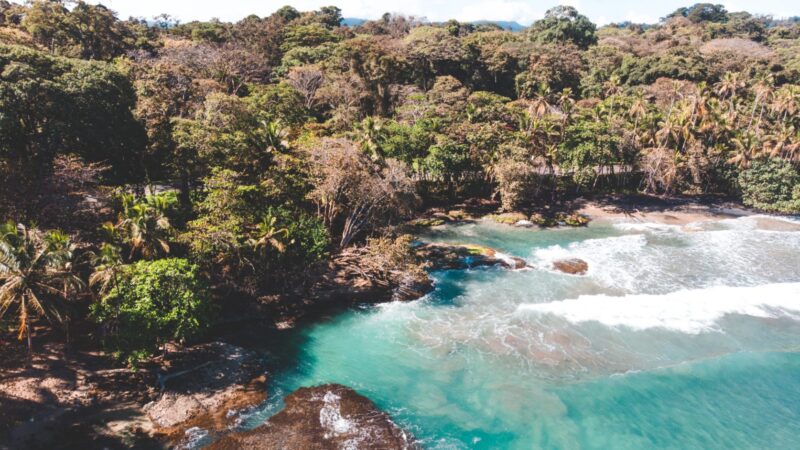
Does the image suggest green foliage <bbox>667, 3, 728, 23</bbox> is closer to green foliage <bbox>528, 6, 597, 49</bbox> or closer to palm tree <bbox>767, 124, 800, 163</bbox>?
green foliage <bbox>528, 6, 597, 49</bbox>

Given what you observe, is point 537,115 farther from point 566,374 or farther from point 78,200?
point 78,200

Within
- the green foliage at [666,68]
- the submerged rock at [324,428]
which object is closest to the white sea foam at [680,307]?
the submerged rock at [324,428]

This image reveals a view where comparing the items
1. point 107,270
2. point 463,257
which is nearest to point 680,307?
point 463,257

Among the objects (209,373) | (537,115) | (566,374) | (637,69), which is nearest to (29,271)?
(209,373)

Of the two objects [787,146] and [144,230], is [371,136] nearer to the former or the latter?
[144,230]

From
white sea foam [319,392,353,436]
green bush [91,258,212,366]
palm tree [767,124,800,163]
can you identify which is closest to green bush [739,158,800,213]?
palm tree [767,124,800,163]

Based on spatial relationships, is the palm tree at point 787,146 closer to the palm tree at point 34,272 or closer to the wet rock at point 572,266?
the wet rock at point 572,266
